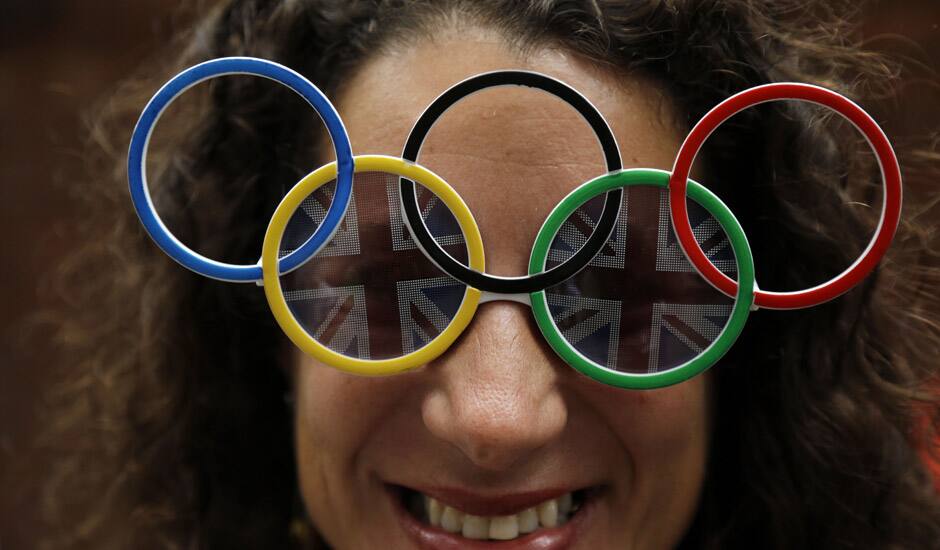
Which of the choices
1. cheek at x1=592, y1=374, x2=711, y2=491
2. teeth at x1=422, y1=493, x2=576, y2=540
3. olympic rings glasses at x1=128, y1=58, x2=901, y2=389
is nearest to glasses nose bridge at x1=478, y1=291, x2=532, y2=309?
olympic rings glasses at x1=128, y1=58, x2=901, y2=389

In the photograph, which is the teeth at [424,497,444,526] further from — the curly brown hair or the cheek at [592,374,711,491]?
the curly brown hair

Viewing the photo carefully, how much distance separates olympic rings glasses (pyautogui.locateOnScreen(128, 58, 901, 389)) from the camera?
0.82m

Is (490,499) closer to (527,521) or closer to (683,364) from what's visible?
(527,521)

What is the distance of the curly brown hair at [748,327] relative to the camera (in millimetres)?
954

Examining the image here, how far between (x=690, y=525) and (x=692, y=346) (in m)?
0.29

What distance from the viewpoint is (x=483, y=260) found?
0.83m

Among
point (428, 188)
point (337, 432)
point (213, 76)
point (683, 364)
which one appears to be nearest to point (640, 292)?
point (683, 364)

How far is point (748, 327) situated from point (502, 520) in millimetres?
354

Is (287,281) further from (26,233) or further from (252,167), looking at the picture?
(26,233)

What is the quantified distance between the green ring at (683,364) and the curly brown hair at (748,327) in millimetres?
143

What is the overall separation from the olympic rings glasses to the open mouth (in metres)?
0.17

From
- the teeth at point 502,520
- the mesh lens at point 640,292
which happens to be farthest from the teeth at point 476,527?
the mesh lens at point 640,292

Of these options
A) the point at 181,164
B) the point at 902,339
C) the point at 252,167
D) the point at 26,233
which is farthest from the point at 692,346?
the point at 26,233

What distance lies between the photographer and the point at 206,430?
119 cm
